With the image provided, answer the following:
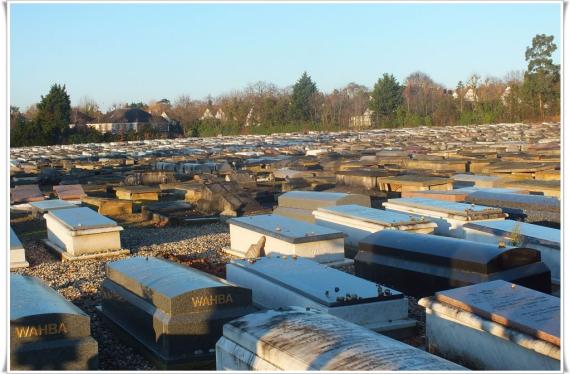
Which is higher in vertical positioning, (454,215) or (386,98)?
(386,98)

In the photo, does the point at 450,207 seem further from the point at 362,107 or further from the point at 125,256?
the point at 362,107

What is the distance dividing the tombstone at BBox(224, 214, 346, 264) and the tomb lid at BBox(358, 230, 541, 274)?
3.18 ft

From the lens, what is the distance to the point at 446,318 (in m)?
7.05

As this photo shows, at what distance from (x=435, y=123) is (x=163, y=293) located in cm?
6487

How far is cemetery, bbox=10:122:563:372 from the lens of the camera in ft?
19.9

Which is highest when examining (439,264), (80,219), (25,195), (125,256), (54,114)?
(54,114)

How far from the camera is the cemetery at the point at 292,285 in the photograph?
6.07m

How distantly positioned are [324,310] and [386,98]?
211 feet

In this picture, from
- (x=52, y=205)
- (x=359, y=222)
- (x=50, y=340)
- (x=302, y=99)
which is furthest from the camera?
(x=302, y=99)

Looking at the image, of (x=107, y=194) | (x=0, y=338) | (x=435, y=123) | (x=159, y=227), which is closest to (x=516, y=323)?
(x=0, y=338)

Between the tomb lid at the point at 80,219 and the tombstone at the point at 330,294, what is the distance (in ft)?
14.4

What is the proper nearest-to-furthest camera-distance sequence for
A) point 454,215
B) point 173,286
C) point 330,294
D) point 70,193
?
point 173,286, point 330,294, point 454,215, point 70,193

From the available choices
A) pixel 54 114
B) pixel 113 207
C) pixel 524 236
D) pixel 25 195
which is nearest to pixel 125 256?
pixel 113 207

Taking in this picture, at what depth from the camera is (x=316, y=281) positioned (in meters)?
8.20
